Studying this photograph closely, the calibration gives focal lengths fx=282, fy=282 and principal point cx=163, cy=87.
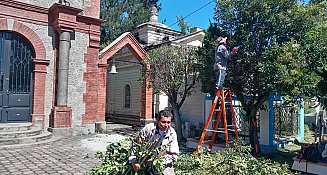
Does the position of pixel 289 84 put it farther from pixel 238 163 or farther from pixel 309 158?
pixel 238 163

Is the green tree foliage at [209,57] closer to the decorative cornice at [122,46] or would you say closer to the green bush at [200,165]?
the decorative cornice at [122,46]

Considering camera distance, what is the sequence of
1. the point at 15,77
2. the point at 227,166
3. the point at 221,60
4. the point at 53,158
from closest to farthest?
1. the point at 227,166
2. the point at 221,60
3. the point at 53,158
4. the point at 15,77

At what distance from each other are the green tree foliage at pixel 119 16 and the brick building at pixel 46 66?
1409cm

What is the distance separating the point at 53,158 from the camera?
24.5ft

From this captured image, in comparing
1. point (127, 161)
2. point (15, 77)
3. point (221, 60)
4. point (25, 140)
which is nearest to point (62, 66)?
point (15, 77)

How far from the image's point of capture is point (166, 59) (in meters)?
11.1

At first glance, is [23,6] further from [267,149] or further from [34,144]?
[267,149]

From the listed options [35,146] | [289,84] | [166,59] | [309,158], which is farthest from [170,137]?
[166,59]

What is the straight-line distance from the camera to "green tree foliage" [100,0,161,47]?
26.0m

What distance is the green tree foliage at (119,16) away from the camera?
2595cm

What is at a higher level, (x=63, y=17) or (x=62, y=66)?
(x=63, y=17)

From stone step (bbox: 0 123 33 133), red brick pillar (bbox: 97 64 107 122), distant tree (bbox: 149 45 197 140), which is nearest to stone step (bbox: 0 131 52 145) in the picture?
stone step (bbox: 0 123 33 133)

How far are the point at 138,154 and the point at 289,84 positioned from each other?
4931mm

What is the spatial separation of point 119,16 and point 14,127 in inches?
739
